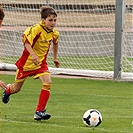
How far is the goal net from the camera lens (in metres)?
17.4

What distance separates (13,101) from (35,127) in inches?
114

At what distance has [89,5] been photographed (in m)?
18.4

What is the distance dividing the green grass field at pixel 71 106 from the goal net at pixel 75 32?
2.31 m

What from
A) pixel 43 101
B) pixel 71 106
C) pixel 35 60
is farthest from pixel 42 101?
pixel 71 106

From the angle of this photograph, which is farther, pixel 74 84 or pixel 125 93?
pixel 74 84

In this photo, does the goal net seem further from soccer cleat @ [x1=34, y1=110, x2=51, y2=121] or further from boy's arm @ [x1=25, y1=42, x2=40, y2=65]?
soccer cleat @ [x1=34, y1=110, x2=51, y2=121]

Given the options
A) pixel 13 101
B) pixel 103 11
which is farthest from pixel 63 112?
pixel 103 11

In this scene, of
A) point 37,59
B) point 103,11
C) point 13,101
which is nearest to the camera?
point 37,59

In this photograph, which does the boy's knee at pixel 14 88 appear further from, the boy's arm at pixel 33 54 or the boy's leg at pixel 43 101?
the boy's arm at pixel 33 54

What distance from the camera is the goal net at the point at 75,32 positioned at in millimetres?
17391

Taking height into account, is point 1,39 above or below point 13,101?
above

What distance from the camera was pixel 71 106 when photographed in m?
10.9

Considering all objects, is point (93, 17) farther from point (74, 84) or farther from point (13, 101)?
point (13, 101)

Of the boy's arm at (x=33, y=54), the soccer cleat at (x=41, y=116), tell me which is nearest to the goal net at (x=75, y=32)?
the boy's arm at (x=33, y=54)
